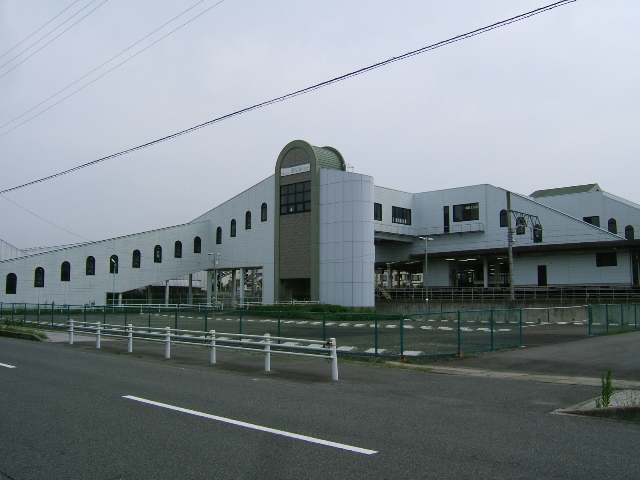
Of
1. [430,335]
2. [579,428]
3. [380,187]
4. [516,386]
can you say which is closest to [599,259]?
[380,187]

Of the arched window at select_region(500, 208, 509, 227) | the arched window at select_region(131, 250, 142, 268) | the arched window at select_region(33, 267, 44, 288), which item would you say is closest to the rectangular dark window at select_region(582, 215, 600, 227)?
the arched window at select_region(500, 208, 509, 227)

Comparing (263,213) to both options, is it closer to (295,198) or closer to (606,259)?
(295,198)

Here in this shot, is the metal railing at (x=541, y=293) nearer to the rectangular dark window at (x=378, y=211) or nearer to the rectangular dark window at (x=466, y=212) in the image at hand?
the rectangular dark window at (x=378, y=211)

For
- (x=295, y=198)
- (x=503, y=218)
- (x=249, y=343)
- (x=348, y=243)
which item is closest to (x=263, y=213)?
(x=295, y=198)

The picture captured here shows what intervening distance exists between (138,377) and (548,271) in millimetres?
49073

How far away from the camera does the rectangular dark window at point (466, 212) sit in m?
58.6

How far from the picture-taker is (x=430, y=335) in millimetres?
23859

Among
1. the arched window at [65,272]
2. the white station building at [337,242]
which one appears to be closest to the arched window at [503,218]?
the white station building at [337,242]

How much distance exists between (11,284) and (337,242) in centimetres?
3031

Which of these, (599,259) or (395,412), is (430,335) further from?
(599,259)

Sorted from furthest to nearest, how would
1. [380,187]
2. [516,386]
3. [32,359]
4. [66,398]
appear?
1. [380,187]
2. [32,359]
3. [516,386]
4. [66,398]

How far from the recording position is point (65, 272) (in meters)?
54.5

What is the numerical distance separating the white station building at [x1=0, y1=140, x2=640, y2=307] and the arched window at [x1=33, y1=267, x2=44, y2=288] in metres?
0.09

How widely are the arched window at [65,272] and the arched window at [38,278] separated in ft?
5.49
